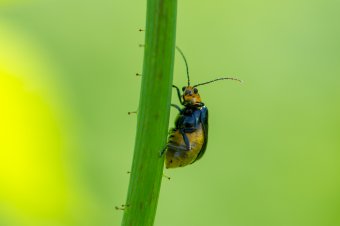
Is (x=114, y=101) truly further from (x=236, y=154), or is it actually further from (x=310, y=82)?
(x=310, y=82)

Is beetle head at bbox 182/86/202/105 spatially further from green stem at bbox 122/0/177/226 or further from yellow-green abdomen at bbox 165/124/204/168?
green stem at bbox 122/0/177/226

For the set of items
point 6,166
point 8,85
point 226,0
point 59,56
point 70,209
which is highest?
point 226,0

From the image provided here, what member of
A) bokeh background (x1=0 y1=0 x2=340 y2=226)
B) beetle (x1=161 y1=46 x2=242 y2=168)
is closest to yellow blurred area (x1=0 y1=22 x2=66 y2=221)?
bokeh background (x1=0 y1=0 x2=340 y2=226)

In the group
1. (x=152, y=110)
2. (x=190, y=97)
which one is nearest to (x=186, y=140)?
(x=190, y=97)

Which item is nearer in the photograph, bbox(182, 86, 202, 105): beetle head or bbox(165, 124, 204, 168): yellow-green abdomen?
bbox(165, 124, 204, 168): yellow-green abdomen

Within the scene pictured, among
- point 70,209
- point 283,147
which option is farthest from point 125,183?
point 283,147

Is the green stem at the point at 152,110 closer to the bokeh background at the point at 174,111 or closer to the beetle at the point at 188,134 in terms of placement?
the beetle at the point at 188,134
